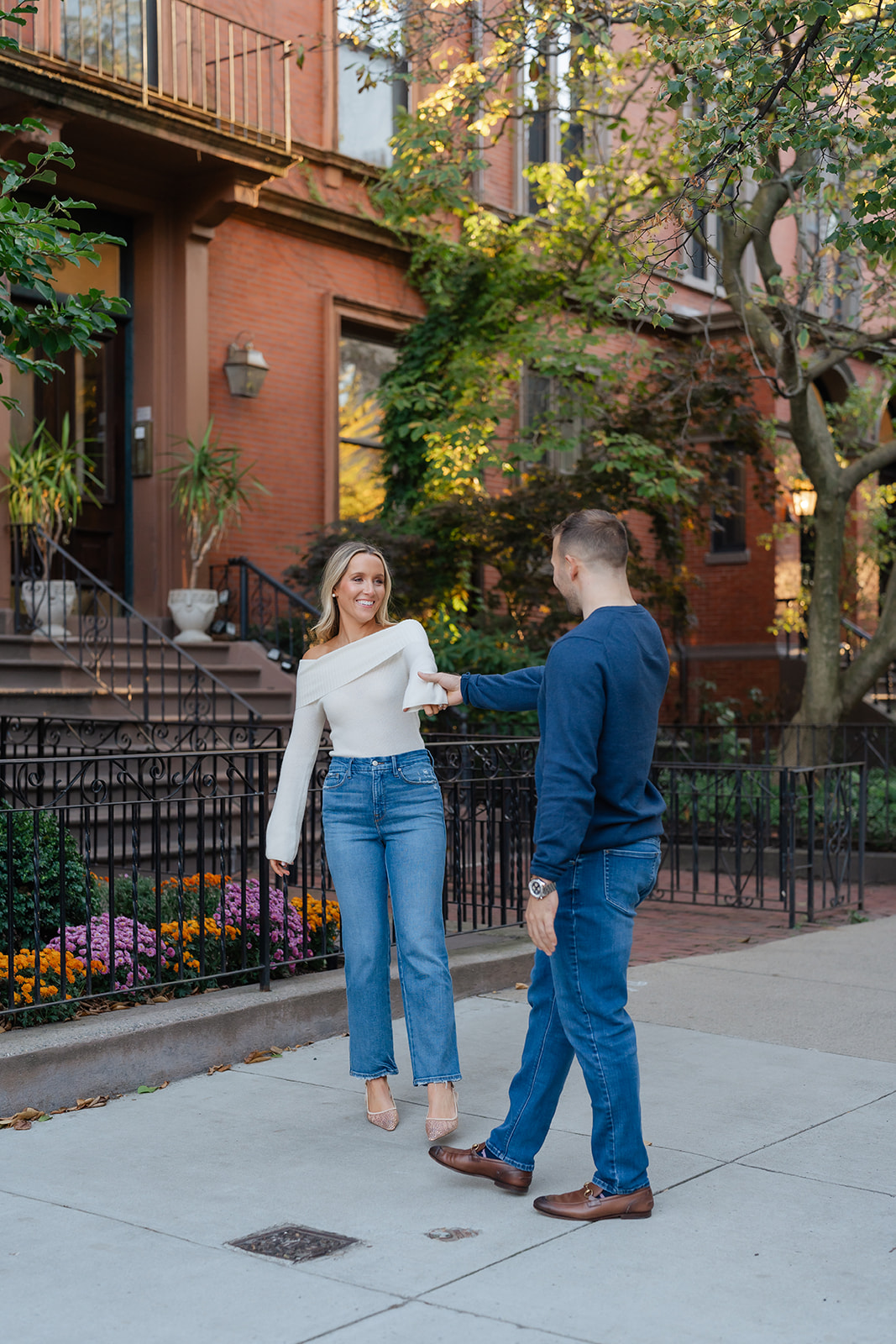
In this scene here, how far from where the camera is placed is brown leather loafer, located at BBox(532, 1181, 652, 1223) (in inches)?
156

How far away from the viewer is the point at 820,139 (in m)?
Answer: 6.23

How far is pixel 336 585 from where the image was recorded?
4828 millimetres

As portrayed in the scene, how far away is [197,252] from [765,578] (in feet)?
33.3

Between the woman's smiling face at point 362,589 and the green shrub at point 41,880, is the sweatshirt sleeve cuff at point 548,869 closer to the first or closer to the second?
the woman's smiling face at point 362,589

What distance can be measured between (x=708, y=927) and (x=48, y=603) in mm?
5517

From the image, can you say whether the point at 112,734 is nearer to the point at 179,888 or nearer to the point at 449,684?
the point at 179,888

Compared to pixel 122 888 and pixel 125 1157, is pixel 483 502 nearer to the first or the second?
pixel 122 888

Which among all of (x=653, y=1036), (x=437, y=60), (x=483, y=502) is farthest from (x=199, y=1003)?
(x=437, y=60)

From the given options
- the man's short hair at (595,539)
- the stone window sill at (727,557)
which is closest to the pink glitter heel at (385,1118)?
the man's short hair at (595,539)

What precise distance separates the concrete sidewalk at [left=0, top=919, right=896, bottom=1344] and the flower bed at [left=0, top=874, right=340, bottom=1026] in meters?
0.50

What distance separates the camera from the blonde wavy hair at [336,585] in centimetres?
482

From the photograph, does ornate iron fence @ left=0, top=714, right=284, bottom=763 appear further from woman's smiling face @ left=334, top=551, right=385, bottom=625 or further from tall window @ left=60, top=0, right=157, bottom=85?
tall window @ left=60, top=0, right=157, bottom=85

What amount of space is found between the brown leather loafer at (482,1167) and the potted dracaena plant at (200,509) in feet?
27.6

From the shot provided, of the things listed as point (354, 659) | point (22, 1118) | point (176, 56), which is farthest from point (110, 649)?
point (354, 659)
